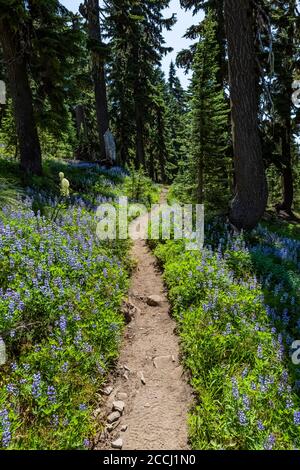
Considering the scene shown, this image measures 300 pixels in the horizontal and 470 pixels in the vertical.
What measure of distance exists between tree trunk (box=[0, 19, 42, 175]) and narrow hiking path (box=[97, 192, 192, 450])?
6.32 m

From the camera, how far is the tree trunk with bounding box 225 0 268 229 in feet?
28.7

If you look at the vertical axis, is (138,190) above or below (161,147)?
below

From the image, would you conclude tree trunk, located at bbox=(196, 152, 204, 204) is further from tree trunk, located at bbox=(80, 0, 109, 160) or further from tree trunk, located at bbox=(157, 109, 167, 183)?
tree trunk, located at bbox=(157, 109, 167, 183)

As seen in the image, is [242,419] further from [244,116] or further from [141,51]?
[141,51]

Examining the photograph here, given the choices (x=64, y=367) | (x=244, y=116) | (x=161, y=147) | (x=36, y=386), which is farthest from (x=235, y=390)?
(x=161, y=147)

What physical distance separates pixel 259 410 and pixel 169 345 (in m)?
1.93

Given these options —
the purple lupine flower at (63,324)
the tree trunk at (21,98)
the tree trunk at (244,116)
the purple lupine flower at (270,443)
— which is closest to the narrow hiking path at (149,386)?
the purple lupine flower at (270,443)

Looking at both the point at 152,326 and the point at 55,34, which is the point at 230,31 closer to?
the point at 55,34

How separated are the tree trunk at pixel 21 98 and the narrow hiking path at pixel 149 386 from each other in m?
6.32

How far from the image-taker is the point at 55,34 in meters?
10.2

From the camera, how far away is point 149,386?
499 centimetres

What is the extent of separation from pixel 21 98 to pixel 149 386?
9338 millimetres

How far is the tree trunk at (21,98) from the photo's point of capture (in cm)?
1023

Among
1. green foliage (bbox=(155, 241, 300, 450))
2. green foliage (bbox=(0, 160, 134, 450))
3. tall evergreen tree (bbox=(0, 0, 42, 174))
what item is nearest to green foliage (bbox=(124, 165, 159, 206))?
tall evergreen tree (bbox=(0, 0, 42, 174))
